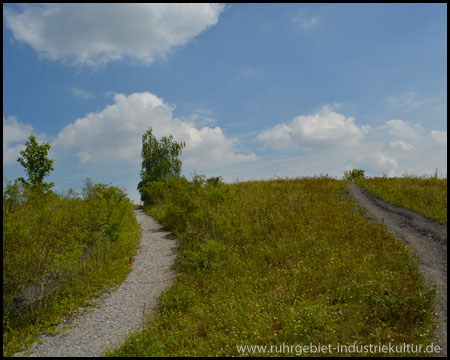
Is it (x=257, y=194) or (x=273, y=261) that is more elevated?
(x=257, y=194)

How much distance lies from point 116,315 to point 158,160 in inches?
1009

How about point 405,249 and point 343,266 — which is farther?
point 405,249

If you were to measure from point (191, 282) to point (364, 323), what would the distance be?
526cm

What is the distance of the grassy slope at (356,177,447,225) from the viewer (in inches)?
479

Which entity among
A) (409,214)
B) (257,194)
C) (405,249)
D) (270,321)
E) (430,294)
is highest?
(257,194)

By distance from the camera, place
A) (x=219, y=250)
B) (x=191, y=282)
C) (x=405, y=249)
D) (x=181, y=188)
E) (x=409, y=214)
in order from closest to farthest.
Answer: (x=405, y=249) < (x=191, y=282) < (x=219, y=250) < (x=409, y=214) < (x=181, y=188)

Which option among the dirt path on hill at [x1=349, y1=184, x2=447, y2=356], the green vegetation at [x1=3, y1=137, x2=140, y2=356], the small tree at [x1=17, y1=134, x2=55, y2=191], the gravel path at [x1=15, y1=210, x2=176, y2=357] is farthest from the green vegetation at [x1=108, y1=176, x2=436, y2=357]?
the small tree at [x1=17, y1=134, x2=55, y2=191]

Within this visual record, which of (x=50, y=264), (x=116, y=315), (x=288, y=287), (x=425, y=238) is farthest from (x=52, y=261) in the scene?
(x=425, y=238)

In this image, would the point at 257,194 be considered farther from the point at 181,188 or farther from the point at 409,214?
the point at 409,214

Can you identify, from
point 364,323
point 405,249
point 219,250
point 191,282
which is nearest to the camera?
point 364,323

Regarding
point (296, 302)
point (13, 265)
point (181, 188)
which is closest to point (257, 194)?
point (181, 188)

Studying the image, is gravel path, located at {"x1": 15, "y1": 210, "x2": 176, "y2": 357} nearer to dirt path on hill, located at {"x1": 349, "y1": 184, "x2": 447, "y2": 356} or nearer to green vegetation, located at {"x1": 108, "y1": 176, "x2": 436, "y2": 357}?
green vegetation, located at {"x1": 108, "y1": 176, "x2": 436, "y2": 357}

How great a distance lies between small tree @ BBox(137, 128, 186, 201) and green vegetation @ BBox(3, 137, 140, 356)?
17.7 m

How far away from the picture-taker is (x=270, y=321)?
624cm
